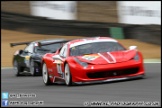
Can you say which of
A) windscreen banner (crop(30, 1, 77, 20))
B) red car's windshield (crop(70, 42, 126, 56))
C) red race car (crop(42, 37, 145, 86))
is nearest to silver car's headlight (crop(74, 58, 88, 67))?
red race car (crop(42, 37, 145, 86))

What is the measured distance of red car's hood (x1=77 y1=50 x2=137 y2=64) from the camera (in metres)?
11.5

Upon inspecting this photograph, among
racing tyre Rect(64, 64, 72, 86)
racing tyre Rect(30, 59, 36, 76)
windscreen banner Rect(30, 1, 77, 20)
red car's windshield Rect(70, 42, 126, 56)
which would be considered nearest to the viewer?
racing tyre Rect(64, 64, 72, 86)

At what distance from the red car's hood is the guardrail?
32.2 ft

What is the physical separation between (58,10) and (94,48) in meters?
15.8

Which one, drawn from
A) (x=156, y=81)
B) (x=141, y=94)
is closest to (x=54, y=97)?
(x=141, y=94)

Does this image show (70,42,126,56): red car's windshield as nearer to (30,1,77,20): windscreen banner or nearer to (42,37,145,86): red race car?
(42,37,145,86): red race car

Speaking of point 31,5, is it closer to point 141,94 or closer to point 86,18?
point 86,18

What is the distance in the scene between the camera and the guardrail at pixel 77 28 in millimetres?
22453

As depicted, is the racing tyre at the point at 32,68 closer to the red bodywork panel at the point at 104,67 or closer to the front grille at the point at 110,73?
the red bodywork panel at the point at 104,67

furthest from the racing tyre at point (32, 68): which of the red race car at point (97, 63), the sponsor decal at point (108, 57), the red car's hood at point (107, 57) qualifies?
the sponsor decal at point (108, 57)

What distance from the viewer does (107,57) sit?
1159 centimetres

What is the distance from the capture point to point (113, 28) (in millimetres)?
24641

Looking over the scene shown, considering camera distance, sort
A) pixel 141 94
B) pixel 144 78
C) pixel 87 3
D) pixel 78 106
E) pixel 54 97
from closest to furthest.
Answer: pixel 78 106 → pixel 141 94 → pixel 54 97 → pixel 144 78 → pixel 87 3

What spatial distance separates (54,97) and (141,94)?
1.59 meters
